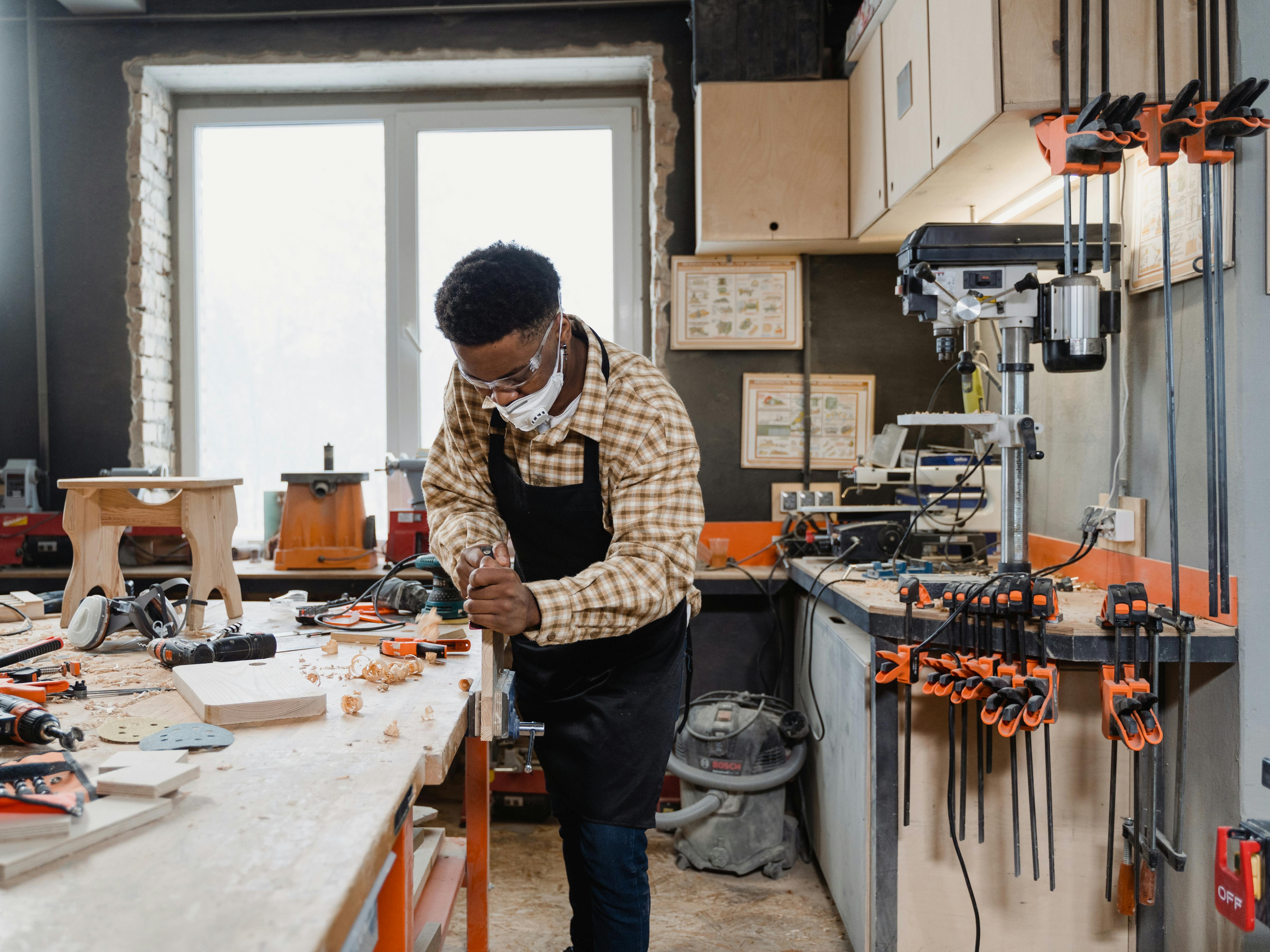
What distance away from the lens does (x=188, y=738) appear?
1072 millimetres

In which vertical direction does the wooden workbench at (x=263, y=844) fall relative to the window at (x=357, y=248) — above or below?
below

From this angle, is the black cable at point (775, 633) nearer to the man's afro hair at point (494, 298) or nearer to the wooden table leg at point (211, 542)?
the wooden table leg at point (211, 542)

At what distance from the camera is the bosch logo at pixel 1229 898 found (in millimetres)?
1297

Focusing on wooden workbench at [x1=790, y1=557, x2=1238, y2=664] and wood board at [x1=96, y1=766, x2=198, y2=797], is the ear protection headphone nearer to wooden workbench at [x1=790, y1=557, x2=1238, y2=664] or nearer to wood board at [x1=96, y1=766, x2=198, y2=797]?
wood board at [x1=96, y1=766, x2=198, y2=797]

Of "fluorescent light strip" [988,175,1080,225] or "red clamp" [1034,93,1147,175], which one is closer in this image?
"red clamp" [1034,93,1147,175]

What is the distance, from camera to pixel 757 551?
3143 mm

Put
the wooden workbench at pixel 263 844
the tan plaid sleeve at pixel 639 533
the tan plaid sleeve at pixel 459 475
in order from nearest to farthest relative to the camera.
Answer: the wooden workbench at pixel 263 844 < the tan plaid sleeve at pixel 639 533 < the tan plaid sleeve at pixel 459 475

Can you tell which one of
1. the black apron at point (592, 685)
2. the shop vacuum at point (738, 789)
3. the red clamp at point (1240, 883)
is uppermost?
the black apron at point (592, 685)

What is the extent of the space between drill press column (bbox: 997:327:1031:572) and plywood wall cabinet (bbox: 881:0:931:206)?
0.51 meters

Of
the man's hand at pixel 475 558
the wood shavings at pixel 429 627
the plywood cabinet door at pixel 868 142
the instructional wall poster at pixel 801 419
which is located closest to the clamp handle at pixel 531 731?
the man's hand at pixel 475 558

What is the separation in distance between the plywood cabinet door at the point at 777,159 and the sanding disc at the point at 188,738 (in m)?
2.26

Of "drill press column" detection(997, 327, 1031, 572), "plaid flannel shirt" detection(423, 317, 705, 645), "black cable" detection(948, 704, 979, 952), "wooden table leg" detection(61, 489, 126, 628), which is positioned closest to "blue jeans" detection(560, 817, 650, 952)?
"plaid flannel shirt" detection(423, 317, 705, 645)

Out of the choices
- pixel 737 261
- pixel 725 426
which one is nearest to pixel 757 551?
pixel 725 426

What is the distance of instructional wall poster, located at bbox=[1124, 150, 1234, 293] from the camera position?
1.60m
